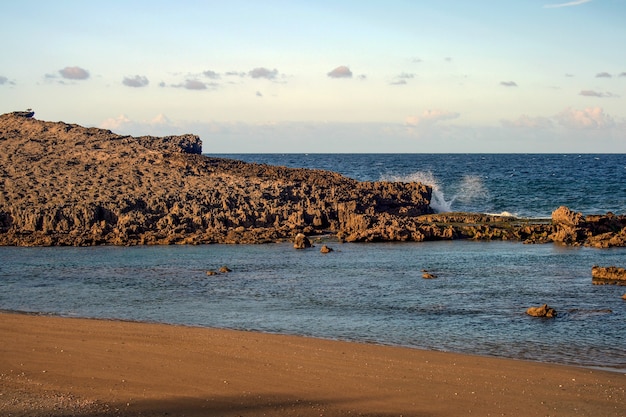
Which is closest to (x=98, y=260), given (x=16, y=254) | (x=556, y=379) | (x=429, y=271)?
(x=16, y=254)

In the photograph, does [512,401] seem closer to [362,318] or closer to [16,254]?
[362,318]

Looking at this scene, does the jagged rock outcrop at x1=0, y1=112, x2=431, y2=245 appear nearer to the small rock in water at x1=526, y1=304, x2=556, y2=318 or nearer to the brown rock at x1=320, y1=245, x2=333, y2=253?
the brown rock at x1=320, y1=245, x2=333, y2=253

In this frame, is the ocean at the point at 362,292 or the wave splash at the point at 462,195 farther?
the wave splash at the point at 462,195

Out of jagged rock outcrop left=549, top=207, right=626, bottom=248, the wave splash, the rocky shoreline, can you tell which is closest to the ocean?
jagged rock outcrop left=549, top=207, right=626, bottom=248

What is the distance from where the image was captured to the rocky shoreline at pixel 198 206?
111 feet

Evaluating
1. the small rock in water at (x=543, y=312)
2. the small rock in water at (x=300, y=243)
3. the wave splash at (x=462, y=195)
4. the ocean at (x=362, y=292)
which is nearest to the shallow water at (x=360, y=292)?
the ocean at (x=362, y=292)

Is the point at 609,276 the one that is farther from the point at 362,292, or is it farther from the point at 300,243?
the point at 300,243

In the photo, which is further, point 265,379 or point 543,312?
point 543,312

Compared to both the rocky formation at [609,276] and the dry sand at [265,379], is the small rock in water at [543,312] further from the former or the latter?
the rocky formation at [609,276]

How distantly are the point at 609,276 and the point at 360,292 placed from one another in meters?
8.19

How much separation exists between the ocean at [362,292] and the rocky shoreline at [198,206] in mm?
1760

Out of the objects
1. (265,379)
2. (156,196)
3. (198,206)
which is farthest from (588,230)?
(265,379)

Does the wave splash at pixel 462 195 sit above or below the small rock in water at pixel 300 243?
above

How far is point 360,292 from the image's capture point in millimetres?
21906
